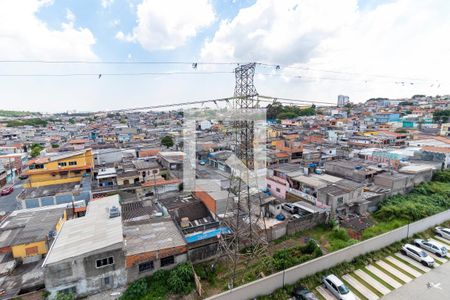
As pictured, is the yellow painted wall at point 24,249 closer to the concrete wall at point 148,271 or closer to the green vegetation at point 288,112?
the concrete wall at point 148,271

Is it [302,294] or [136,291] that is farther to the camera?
[136,291]

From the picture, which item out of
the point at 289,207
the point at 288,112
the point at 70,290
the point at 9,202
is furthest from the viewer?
the point at 288,112

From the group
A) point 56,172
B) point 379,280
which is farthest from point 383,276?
point 56,172

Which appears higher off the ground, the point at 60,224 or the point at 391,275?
the point at 60,224

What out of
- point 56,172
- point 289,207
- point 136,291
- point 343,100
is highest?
point 343,100

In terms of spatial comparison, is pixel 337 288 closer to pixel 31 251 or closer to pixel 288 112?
pixel 31 251

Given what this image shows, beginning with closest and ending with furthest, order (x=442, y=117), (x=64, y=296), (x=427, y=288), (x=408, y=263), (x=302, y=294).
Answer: (x=64, y=296)
(x=302, y=294)
(x=427, y=288)
(x=408, y=263)
(x=442, y=117)

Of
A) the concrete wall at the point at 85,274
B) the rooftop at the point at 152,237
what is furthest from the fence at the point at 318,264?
the concrete wall at the point at 85,274

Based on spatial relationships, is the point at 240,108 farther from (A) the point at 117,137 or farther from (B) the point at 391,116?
(B) the point at 391,116
